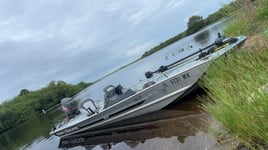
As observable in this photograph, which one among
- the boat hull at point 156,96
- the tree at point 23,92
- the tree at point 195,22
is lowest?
the boat hull at point 156,96

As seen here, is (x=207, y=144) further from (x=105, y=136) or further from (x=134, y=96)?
(x=105, y=136)

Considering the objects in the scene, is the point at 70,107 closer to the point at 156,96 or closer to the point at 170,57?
the point at 156,96

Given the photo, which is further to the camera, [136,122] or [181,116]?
[136,122]

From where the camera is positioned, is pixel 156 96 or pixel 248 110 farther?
pixel 156 96

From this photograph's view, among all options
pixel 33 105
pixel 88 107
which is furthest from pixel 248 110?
pixel 33 105

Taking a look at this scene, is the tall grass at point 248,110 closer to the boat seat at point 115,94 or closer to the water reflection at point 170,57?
the boat seat at point 115,94

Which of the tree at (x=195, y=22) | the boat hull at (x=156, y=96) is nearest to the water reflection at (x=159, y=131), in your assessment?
the boat hull at (x=156, y=96)

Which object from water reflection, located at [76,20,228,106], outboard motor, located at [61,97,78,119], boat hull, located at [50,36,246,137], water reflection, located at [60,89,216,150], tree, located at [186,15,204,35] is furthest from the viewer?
tree, located at [186,15,204,35]

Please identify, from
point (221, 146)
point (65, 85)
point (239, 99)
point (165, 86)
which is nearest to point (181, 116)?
point (165, 86)

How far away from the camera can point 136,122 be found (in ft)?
33.2

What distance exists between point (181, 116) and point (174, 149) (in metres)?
2.03

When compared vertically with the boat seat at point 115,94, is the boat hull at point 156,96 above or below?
below

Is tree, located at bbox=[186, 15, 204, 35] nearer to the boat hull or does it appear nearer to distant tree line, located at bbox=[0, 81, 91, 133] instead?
distant tree line, located at bbox=[0, 81, 91, 133]

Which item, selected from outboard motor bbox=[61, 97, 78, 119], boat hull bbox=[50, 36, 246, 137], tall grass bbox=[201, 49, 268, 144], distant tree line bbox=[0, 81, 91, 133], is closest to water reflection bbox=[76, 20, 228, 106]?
outboard motor bbox=[61, 97, 78, 119]
